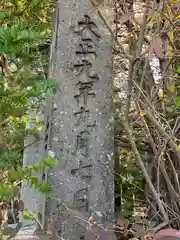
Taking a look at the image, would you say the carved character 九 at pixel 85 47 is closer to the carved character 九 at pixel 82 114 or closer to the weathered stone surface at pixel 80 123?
the weathered stone surface at pixel 80 123

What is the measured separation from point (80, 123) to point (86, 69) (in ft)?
1.23

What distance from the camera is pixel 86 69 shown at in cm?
249

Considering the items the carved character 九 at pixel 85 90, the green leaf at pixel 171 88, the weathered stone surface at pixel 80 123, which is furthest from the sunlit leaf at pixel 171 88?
the carved character 九 at pixel 85 90

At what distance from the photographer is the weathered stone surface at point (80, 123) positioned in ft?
7.30

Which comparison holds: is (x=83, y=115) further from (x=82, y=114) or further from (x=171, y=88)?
(x=171, y=88)

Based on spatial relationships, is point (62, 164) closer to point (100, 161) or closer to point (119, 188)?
point (100, 161)

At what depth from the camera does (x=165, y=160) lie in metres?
2.56

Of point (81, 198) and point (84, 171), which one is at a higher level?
point (84, 171)

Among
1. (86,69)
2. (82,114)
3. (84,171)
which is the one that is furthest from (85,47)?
(84,171)

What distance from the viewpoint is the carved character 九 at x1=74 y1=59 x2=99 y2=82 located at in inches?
97.1

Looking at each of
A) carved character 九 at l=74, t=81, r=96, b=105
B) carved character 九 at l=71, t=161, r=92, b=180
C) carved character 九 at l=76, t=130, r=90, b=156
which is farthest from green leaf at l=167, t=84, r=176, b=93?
carved character 九 at l=71, t=161, r=92, b=180

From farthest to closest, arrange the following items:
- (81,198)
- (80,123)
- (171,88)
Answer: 1. (171,88)
2. (80,123)
3. (81,198)

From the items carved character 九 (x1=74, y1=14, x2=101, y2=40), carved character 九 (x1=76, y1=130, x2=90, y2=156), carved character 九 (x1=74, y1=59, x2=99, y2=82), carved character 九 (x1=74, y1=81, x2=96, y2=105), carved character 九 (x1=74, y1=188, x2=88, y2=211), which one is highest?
carved character 九 (x1=74, y1=14, x2=101, y2=40)

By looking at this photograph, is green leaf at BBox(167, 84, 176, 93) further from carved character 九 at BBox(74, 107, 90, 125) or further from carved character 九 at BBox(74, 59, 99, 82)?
carved character 九 at BBox(74, 107, 90, 125)
